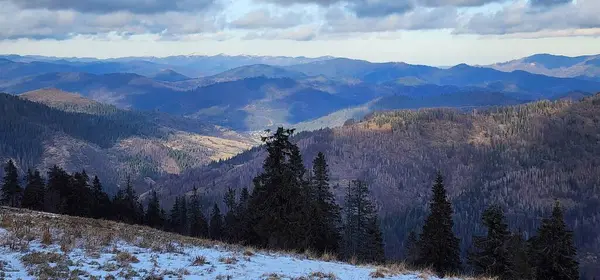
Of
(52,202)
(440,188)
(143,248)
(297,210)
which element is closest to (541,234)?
(440,188)

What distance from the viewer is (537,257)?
41375 millimetres

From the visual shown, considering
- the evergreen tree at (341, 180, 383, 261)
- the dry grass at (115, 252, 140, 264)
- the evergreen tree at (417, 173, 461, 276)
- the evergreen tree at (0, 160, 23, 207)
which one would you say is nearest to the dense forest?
the evergreen tree at (417, 173, 461, 276)

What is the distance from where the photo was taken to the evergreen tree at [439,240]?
142ft

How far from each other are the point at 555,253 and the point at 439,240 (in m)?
9.86

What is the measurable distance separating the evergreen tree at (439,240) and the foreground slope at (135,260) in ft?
82.3

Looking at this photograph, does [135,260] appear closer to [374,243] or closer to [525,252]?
[525,252]

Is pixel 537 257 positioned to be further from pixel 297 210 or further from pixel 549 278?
pixel 297 210

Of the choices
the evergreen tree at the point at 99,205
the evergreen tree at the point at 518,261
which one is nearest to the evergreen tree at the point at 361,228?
the evergreen tree at the point at 518,261

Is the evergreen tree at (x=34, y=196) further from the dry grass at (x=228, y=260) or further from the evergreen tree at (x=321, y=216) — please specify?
the dry grass at (x=228, y=260)

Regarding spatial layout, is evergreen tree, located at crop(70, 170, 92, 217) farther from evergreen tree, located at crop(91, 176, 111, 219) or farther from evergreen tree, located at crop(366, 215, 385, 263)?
evergreen tree, located at crop(366, 215, 385, 263)

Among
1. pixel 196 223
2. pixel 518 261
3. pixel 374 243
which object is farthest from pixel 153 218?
pixel 518 261

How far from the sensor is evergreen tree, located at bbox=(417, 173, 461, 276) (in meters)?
43.2

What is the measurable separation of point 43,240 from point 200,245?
661 cm

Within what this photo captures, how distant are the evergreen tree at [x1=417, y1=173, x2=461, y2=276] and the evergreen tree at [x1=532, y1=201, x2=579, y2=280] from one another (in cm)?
743
